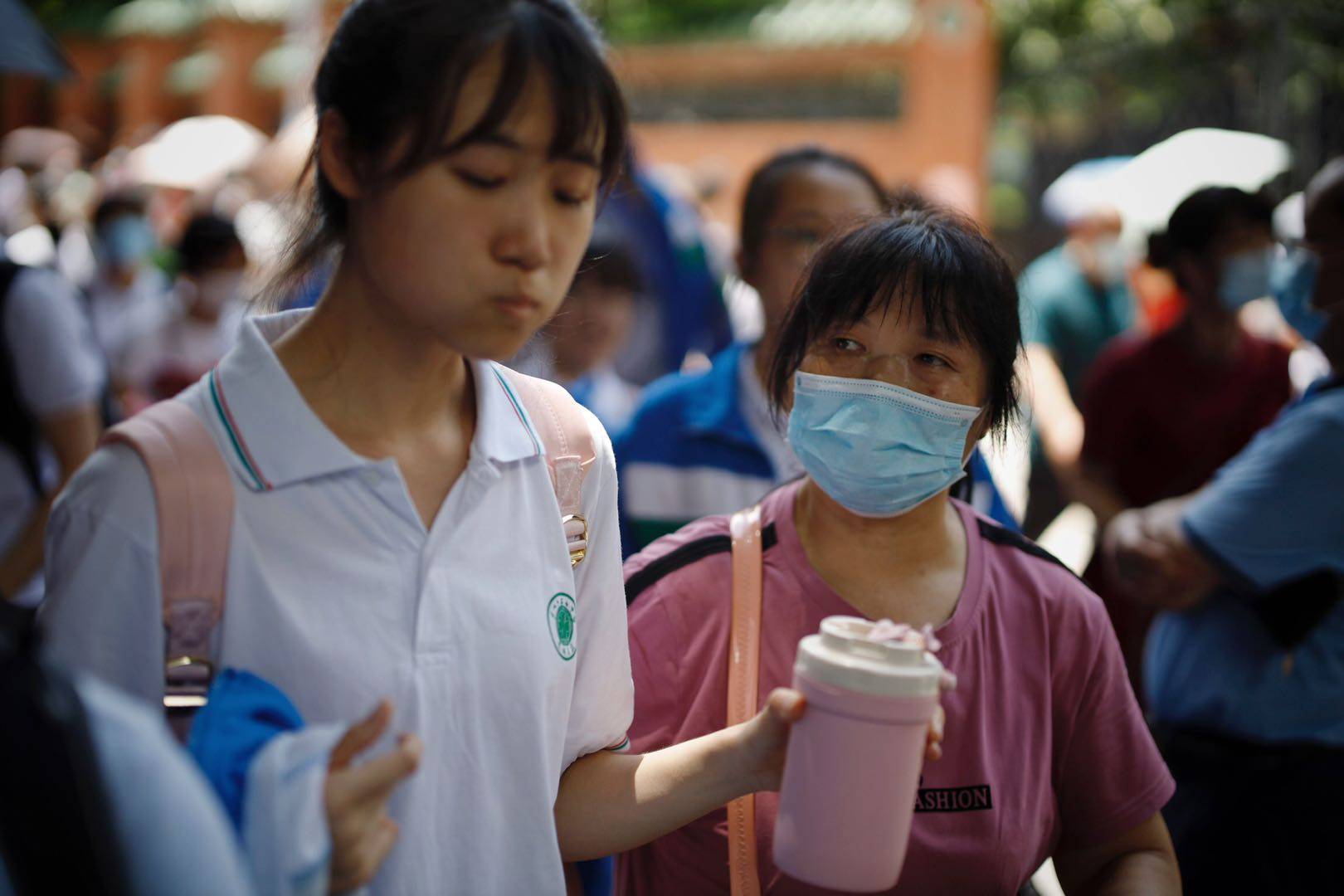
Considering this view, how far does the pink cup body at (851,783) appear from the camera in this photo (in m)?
1.48

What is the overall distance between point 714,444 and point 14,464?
175cm

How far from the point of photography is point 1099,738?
81.0 inches

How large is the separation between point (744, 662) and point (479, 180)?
3.07ft

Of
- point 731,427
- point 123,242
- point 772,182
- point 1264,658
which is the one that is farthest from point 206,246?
point 1264,658

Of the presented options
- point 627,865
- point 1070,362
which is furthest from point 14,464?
point 1070,362

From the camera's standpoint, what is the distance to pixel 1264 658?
287 cm

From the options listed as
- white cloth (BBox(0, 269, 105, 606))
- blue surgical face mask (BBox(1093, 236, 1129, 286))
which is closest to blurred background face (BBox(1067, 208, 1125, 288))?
blue surgical face mask (BBox(1093, 236, 1129, 286))

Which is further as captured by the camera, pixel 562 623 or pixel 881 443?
pixel 881 443

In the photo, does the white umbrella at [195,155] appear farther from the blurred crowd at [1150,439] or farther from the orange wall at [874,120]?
the blurred crowd at [1150,439]

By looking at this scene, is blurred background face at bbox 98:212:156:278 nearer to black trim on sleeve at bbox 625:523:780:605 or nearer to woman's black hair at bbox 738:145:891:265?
woman's black hair at bbox 738:145:891:265

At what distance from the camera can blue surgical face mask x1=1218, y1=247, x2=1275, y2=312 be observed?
4.16 m

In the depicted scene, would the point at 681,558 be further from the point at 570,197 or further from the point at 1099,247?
the point at 1099,247

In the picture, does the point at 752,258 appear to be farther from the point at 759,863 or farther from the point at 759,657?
the point at 759,863

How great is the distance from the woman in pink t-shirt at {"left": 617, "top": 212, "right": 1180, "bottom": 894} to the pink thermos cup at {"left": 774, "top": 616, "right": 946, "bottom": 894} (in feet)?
1.39
